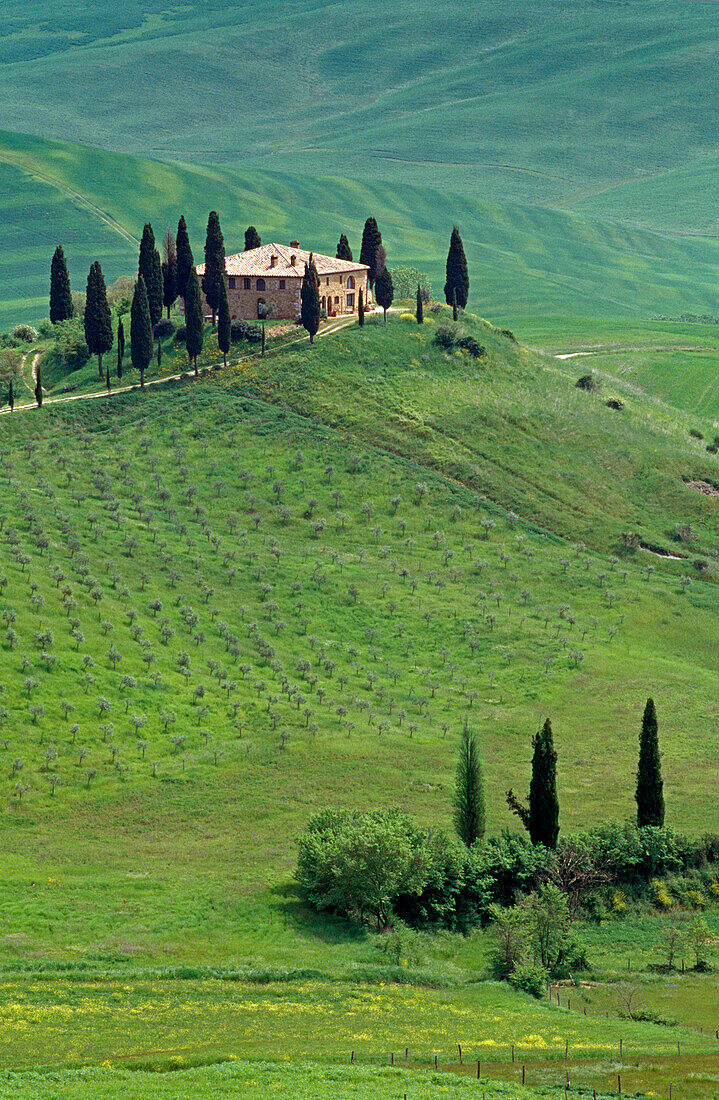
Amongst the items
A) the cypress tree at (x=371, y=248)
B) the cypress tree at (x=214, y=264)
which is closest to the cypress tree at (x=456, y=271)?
the cypress tree at (x=371, y=248)

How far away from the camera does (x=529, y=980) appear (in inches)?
2132

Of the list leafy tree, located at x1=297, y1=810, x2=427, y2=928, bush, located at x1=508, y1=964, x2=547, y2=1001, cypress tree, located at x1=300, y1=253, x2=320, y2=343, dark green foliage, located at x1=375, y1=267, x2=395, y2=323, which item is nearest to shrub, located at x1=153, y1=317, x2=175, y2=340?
cypress tree, located at x1=300, y1=253, x2=320, y2=343

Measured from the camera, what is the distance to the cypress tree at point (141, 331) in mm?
124188

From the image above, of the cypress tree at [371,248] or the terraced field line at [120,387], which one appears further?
the cypress tree at [371,248]

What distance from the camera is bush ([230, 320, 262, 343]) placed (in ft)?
433

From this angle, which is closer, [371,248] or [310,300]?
[310,300]

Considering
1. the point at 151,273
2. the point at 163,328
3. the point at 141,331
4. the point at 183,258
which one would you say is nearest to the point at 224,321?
the point at 183,258

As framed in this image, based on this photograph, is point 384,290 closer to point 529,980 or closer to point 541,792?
point 541,792

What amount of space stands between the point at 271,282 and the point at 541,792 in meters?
79.8

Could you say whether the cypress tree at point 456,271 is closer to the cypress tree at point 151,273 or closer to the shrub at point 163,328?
the shrub at point 163,328

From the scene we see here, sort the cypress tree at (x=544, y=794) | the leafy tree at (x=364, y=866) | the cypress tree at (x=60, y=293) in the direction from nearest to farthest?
1. the leafy tree at (x=364, y=866)
2. the cypress tree at (x=544, y=794)
3. the cypress tree at (x=60, y=293)

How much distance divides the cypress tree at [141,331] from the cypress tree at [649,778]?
7060cm

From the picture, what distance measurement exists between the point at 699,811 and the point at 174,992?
31.1 metres

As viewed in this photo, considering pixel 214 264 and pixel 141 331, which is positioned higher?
pixel 214 264
